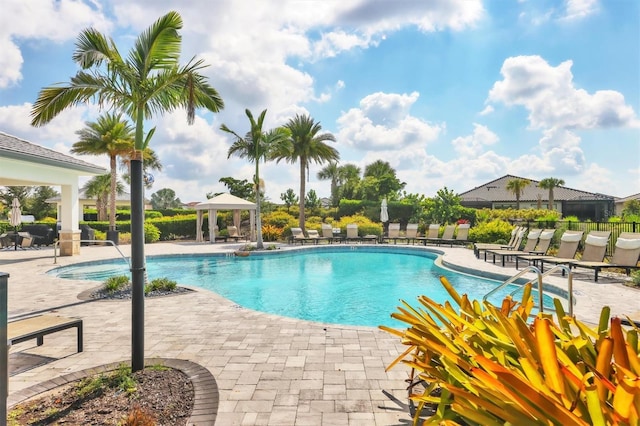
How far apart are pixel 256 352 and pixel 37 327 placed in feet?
8.15

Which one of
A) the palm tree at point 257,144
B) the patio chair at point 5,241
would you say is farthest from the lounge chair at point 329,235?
the patio chair at point 5,241

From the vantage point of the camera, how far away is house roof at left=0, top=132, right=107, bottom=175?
10.9m

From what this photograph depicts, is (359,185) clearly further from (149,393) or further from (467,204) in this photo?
(149,393)

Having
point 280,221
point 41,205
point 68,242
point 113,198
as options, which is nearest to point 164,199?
point 41,205

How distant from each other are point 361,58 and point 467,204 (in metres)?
30.7

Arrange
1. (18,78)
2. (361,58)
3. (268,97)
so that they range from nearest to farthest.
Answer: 1. (18,78)
2. (361,58)
3. (268,97)

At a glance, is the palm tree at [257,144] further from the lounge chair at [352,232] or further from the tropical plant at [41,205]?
the tropical plant at [41,205]

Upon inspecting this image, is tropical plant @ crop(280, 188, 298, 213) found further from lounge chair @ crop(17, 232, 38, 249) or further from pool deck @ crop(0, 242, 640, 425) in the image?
pool deck @ crop(0, 242, 640, 425)

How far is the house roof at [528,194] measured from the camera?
37.8 meters

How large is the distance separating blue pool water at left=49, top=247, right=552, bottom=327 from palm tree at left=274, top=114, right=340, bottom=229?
7.29 meters

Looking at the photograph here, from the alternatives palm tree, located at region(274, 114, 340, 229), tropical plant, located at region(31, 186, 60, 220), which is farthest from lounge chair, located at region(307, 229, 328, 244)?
tropical plant, located at region(31, 186, 60, 220)

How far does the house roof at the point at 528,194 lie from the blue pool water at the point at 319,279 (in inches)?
994

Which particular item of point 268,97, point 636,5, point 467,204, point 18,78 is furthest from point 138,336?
point 467,204

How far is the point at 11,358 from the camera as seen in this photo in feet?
14.7
